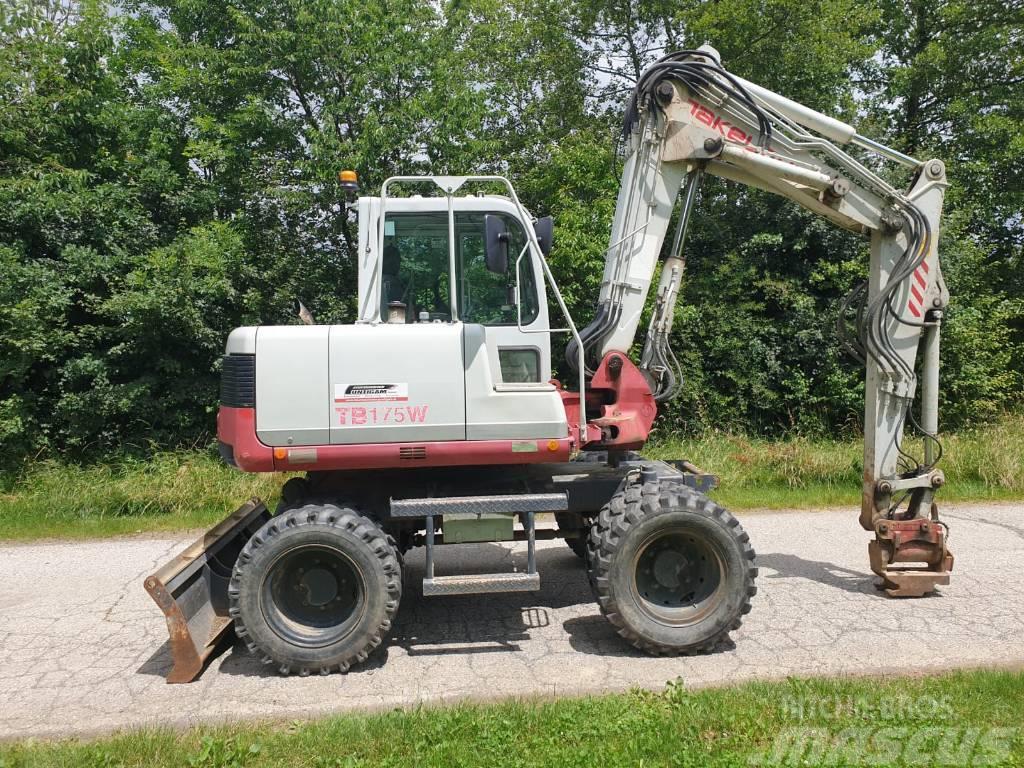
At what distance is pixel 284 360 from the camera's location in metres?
4.51

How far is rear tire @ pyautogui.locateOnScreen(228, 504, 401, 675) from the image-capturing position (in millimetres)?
4461

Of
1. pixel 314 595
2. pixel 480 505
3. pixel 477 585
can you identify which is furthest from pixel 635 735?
pixel 314 595

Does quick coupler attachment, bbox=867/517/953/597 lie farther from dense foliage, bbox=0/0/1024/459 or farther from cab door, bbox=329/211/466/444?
dense foliage, bbox=0/0/1024/459

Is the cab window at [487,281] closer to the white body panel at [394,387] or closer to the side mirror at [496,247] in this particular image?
the side mirror at [496,247]

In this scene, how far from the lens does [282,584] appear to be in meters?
4.67

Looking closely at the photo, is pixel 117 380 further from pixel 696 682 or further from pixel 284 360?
pixel 696 682

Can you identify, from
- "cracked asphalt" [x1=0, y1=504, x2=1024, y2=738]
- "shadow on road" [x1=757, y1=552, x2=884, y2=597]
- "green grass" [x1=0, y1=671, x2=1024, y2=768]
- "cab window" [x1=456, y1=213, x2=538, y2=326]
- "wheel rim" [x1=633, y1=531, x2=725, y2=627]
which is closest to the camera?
"green grass" [x1=0, y1=671, x2=1024, y2=768]

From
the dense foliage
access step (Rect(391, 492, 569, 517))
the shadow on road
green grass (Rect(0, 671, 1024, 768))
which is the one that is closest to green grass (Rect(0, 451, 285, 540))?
the dense foliage

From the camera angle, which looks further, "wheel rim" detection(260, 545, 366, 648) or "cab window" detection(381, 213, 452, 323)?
"cab window" detection(381, 213, 452, 323)

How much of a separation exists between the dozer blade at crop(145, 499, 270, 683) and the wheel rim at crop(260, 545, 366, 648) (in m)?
0.49

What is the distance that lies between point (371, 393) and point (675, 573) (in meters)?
2.38

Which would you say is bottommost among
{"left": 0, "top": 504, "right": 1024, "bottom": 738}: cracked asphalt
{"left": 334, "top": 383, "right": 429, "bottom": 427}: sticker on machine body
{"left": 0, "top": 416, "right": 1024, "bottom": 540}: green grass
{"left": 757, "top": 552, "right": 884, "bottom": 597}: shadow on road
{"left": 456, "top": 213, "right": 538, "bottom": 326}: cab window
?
{"left": 0, "top": 504, "right": 1024, "bottom": 738}: cracked asphalt

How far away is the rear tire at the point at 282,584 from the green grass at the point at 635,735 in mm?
671

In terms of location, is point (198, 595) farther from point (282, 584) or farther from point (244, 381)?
point (244, 381)
